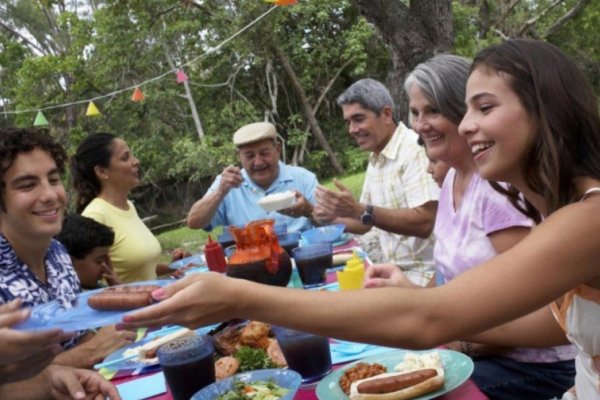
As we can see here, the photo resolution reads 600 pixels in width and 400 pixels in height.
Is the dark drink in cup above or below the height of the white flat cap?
below

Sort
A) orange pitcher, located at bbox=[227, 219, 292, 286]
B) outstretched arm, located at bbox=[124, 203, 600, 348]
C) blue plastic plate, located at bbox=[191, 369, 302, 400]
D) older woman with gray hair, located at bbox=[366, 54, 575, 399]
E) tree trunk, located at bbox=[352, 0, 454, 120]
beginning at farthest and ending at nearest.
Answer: tree trunk, located at bbox=[352, 0, 454, 120] < orange pitcher, located at bbox=[227, 219, 292, 286] < older woman with gray hair, located at bbox=[366, 54, 575, 399] < blue plastic plate, located at bbox=[191, 369, 302, 400] < outstretched arm, located at bbox=[124, 203, 600, 348]

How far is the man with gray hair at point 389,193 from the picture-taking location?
A: 306cm

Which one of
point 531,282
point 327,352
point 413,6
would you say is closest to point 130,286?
point 327,352

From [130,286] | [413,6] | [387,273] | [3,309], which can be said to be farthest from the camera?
[413,6]

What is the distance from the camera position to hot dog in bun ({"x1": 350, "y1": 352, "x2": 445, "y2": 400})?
1.47 m

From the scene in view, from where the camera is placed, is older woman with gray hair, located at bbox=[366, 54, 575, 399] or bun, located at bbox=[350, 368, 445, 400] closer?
bun, located at bbox=[350, 368, 445, 400]

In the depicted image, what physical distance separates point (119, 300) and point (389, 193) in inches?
96.7

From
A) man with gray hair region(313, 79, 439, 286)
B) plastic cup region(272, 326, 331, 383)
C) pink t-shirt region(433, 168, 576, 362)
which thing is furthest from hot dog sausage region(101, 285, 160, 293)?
man with gray hair region(313, 79, 439, 286)

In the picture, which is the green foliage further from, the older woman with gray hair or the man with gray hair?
the older woman with gray hair

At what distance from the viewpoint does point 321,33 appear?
16484 millimetres

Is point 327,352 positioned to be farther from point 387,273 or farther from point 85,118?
point 85,118

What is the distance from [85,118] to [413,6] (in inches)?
480

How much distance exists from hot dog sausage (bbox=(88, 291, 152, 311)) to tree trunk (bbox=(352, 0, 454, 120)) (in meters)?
4.92

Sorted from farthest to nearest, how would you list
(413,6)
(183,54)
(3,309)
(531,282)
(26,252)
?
(183,54), (413,6), (26,252), (3,309), (531,282)
